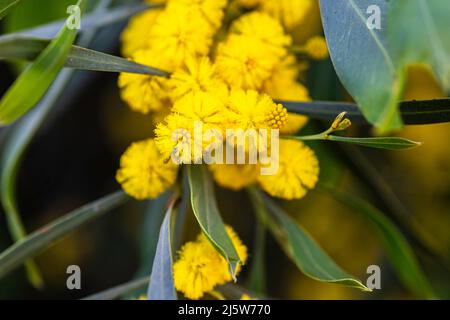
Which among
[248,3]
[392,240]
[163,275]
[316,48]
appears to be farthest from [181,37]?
[392,240]

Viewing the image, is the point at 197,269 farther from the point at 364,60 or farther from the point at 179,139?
the point at 364,60

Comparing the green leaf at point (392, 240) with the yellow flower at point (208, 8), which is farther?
the green leaf at point (392, 240)

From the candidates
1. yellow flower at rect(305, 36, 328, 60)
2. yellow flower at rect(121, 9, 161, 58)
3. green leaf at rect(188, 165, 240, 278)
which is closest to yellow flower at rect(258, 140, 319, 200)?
green leaf at rect(188, 165, 240, 278)

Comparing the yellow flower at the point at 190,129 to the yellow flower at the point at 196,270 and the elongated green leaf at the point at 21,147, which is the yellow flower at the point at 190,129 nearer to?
the yellow flower at the point at 196,270

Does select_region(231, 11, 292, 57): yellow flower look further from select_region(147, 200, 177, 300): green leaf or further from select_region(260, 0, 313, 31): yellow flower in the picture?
select_region(147, 200, 177, 300): green leaf

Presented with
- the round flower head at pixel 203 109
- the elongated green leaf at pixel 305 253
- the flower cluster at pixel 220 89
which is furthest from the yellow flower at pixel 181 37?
the elongated green leaf at pixel 305 253
